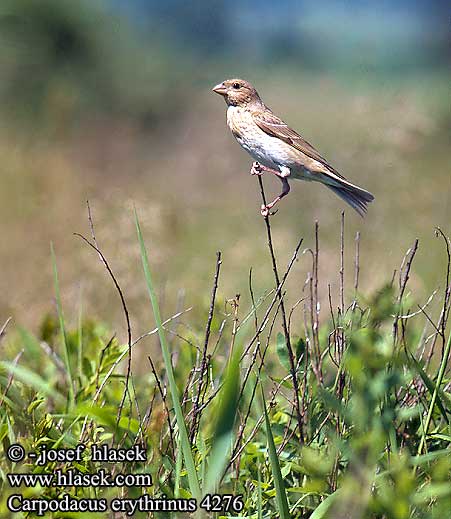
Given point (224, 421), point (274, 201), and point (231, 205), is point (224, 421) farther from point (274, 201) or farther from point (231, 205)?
point (231, 205)

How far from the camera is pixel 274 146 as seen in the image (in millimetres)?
2219

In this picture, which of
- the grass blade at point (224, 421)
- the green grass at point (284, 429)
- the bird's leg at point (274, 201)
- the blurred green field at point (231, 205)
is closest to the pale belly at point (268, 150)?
the bird's leg at point (274, 201)

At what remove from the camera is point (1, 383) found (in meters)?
2.39

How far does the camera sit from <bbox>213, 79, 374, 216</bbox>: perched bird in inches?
80.9

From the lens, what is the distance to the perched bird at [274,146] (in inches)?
80.9

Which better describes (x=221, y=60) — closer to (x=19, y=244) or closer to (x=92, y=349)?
(x=19, y=244)

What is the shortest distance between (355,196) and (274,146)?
0.99 ft

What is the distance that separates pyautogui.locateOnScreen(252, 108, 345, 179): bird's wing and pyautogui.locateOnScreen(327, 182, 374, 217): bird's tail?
0.36ft

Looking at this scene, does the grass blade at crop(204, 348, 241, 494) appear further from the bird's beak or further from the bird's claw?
the bird's beak

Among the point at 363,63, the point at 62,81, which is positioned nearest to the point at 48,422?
the point at 363,63

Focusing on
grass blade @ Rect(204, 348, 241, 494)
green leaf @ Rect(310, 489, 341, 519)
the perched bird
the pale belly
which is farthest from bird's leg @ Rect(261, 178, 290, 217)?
Result: green leaf @ Rect(310, 489, 341, 519)

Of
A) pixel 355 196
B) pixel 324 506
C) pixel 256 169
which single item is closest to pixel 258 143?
pixel 256 169

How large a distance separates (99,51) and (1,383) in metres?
12.9

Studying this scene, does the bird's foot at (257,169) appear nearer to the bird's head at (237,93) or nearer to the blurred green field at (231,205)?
the bird's head at (237,93)
